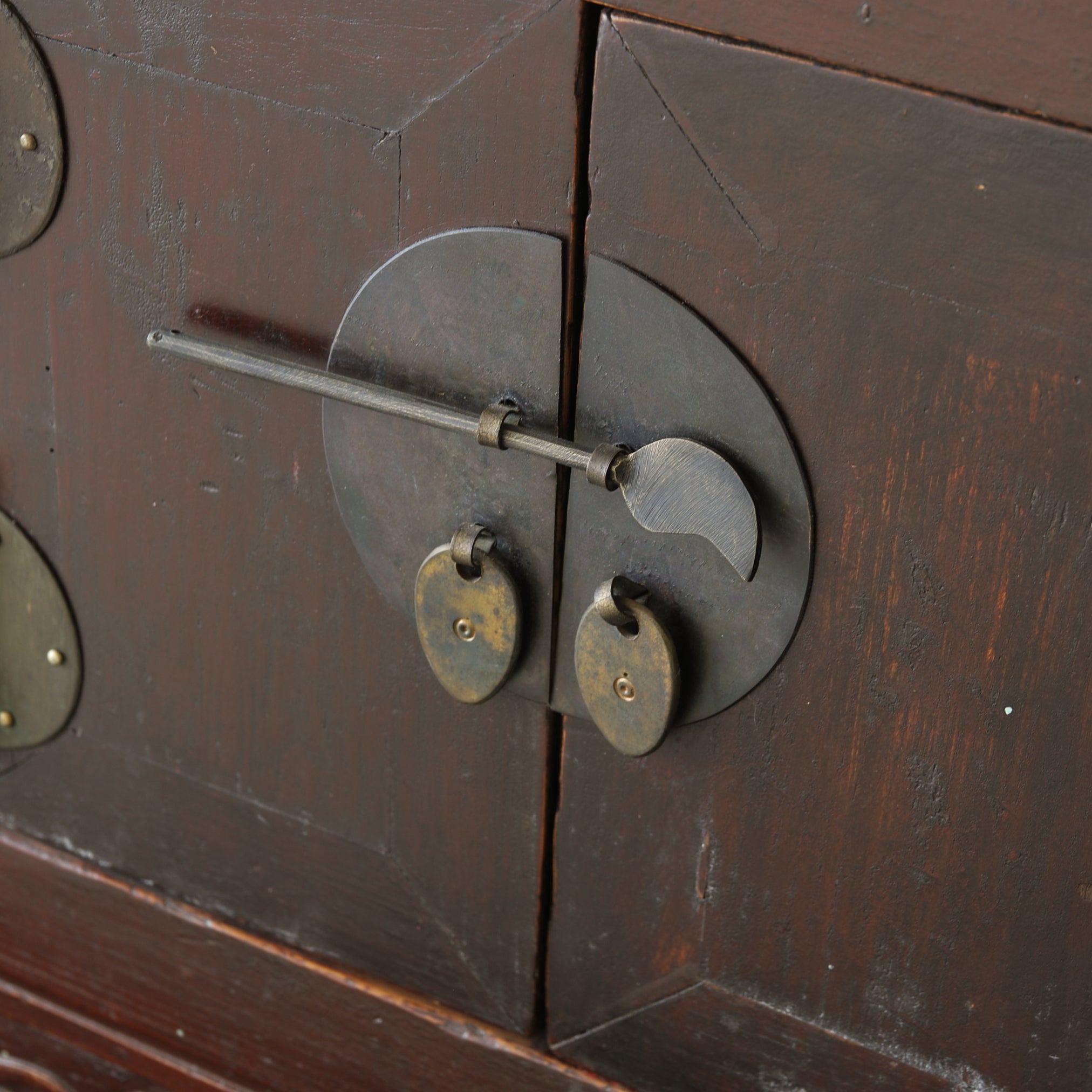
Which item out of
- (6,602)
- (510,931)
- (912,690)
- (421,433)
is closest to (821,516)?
(912,690)

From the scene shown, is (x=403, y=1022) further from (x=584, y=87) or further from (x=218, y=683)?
(x=584, y=87)

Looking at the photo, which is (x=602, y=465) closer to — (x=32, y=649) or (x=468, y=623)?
(x=468, y=623)

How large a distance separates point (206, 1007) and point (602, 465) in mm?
703

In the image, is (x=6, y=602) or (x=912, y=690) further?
(x=6, y=602)

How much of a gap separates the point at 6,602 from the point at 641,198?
656 millimetres

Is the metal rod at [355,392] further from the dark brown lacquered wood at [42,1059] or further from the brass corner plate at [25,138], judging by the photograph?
the dark brown lacquered wood at [42,1059]

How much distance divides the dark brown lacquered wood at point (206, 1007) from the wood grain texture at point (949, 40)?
0.74 meters

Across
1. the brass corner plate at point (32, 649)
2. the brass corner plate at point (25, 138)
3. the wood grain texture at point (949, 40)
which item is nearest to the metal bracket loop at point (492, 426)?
the wood grain texture at point (949, 40)

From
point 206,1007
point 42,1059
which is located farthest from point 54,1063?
point 206,1007

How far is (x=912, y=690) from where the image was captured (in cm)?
85

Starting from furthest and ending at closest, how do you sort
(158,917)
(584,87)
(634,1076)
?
(158,917)
(634,1076)
(584,87)

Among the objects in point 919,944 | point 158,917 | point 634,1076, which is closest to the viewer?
point 919,944

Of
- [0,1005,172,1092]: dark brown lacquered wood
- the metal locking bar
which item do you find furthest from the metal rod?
[0,1005,172,1092]: dark brown lacquered wood

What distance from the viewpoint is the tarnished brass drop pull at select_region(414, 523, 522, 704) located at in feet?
2.99
